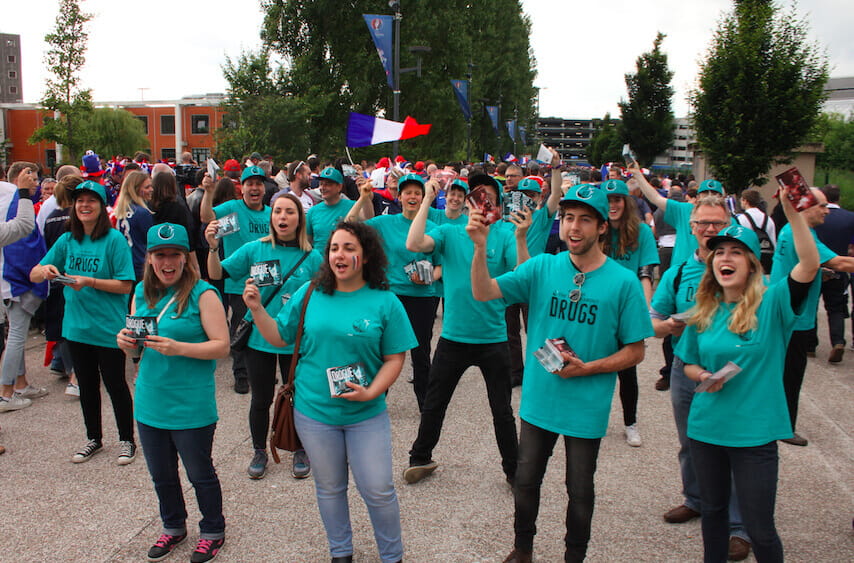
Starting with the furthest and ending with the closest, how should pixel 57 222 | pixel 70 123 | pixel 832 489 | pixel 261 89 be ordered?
pixel 70 123
pixel 261 89
pixel 57 222
pixel 832 489

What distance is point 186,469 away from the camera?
155 inches

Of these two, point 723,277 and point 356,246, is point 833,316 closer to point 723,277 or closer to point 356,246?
point 723,277

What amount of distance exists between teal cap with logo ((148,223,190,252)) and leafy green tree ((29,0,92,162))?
4134 centimetres

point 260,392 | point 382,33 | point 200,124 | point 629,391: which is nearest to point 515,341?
point 629,391

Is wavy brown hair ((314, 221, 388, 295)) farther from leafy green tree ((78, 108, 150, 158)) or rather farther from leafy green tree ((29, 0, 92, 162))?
leafy green tree ((78, 108, 150, 158))

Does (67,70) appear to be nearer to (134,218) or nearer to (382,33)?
(382,33)

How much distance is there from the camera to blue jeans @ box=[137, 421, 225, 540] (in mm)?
3902

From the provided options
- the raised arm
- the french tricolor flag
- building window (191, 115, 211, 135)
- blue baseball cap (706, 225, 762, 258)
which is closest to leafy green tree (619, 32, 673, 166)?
the french tricolor flag

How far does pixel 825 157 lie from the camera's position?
1441 inches

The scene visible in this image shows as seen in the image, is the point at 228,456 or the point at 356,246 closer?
the point at 356,246

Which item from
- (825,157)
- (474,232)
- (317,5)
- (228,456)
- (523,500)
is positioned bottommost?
(228,456)

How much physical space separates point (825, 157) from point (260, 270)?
39.4 m

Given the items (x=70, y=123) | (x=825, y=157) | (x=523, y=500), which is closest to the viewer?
(x=523, y=500)

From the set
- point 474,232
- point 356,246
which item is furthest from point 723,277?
point 356,246
